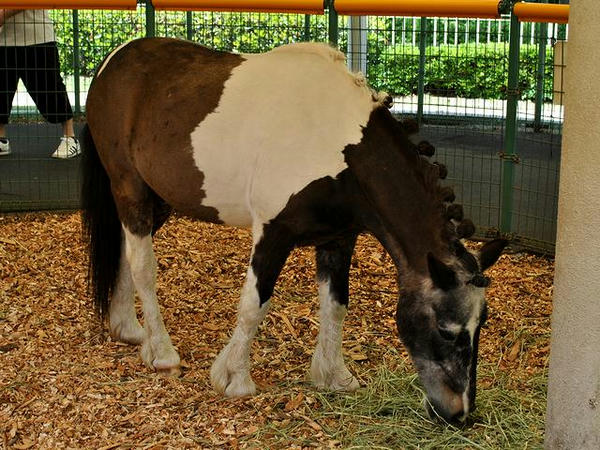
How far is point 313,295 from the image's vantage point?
20.0 ft

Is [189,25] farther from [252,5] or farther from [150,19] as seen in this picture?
[252,5]

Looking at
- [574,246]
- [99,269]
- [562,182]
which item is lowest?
[99,269]

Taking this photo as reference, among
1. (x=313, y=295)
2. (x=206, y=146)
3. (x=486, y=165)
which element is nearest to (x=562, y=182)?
(x=206, y=146)

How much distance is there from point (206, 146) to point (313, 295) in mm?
1833

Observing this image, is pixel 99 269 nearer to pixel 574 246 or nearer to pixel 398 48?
pixel 574 246

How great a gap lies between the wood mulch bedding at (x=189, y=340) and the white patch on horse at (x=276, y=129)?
895 mm

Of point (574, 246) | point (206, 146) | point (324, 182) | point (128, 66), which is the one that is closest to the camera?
point (574, 246)

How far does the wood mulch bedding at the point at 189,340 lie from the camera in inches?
171

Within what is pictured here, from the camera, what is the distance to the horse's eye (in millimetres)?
3984

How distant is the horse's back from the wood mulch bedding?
2.92 feet

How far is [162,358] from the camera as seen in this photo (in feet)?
16.1

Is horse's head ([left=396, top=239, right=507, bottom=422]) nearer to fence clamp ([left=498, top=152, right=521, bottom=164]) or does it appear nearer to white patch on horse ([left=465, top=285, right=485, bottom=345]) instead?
white patch on horse ([left=465, top=285, right=485, bottom=345])

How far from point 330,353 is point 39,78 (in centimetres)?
510

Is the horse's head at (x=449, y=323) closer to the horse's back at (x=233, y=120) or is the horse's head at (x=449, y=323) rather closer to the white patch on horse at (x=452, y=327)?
the white patch on horse at (x=452, y=327)
